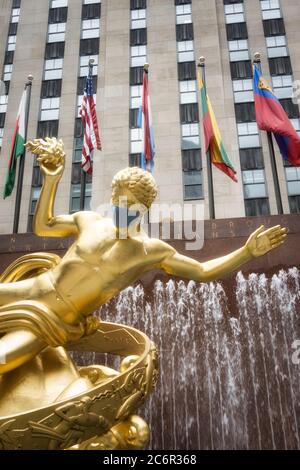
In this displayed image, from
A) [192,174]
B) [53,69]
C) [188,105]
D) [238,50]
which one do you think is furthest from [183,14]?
[192,174]

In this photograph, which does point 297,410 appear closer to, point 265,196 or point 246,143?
point 265,196

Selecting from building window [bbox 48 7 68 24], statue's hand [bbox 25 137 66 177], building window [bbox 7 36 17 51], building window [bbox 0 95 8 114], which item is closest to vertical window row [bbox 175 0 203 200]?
building window [bbox 48 7 68 24]

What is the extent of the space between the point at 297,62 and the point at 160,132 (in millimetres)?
8035

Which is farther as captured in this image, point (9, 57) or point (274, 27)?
point (9, 57)

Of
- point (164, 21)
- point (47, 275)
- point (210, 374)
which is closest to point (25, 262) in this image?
point (47, 275)

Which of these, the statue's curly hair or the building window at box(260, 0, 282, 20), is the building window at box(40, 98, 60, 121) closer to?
the building window at box(260, 0, 282, 20)

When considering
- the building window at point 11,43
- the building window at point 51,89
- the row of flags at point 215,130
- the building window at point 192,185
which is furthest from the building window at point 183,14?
the row of flags at point 215,130

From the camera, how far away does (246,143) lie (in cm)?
2130

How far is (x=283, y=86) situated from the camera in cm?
2242

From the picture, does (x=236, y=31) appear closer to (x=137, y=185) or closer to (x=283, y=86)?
(x=283, y=86)

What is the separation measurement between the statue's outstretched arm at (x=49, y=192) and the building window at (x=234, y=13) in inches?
903

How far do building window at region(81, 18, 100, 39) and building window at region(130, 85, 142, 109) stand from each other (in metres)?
4.60

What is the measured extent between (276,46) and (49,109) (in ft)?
39.0

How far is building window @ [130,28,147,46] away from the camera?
23977mm
